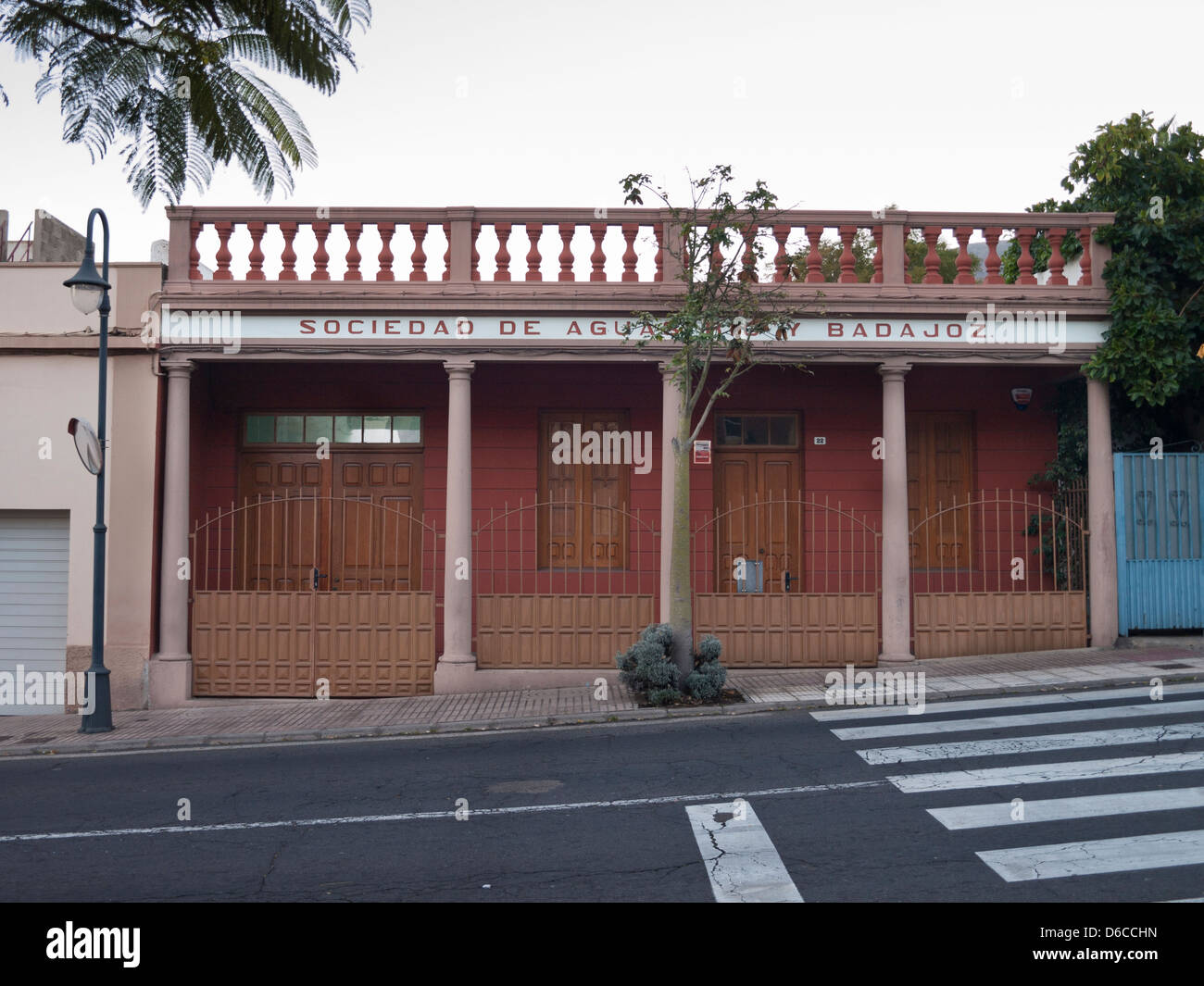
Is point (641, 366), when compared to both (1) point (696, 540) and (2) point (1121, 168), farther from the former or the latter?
(2) point (1121, 168)

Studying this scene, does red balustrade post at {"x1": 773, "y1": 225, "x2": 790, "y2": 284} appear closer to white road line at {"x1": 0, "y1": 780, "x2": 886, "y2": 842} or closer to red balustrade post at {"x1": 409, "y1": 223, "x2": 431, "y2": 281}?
red balustrade post at {"x1": 409, "y1": 223, "x2": 431, "y2": 281}

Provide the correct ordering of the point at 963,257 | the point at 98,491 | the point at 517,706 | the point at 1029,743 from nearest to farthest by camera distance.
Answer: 1. the point at 1029,743
2. the point at 98,491
3. the point at 517,706
4. the point at 963,257

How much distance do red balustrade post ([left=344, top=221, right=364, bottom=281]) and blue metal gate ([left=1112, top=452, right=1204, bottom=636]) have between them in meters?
10.4

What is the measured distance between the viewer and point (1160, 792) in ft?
24.1

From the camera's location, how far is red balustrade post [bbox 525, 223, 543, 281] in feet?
44.7

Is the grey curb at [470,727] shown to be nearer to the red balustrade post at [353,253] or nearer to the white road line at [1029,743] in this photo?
the white road line at [1029,743]

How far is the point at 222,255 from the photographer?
A: 13.7 metres

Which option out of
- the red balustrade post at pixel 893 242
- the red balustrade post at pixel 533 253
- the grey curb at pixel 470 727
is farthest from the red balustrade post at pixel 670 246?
the grey curb at pixel 470 727

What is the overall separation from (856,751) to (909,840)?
260 centimetres

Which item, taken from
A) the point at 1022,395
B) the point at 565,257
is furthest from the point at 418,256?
the point at 1022,395

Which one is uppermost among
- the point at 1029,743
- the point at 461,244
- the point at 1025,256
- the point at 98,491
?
the point at 461,244

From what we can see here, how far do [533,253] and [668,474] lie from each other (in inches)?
135

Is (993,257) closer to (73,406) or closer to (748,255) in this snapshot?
(748,255)

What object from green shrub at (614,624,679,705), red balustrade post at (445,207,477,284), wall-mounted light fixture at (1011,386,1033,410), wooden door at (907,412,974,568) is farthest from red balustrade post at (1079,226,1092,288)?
red balustrade post at (445,207,477,284)
